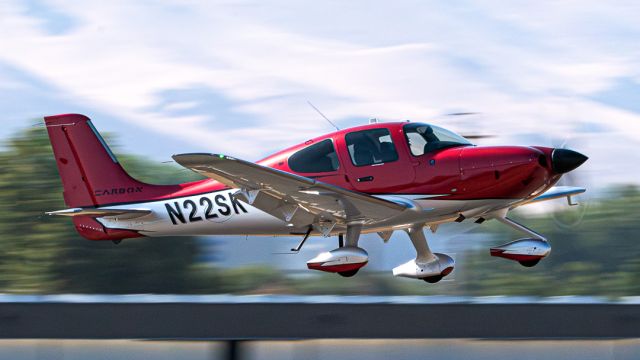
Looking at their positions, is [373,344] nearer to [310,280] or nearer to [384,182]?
[384,182]

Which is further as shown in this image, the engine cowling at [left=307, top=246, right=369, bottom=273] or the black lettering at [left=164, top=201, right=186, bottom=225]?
the black lettering at [left=164, top=201, right=186, bottom=225]

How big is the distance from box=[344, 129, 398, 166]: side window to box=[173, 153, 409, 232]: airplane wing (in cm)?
58

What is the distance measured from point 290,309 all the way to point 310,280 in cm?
3194

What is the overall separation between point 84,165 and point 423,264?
5655mm

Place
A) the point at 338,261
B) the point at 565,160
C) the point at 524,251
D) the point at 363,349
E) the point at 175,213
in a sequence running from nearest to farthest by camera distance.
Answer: the point at 565,160 < the point at 338,261 < the point at 524,251 < the point at 363,349 < the point at 175,213

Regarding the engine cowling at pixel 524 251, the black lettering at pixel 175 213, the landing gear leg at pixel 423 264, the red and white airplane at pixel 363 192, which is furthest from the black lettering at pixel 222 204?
the engine cowling at pixel 524 251

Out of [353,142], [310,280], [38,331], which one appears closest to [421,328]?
[353,142]

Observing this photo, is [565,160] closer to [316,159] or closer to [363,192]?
[363,192]

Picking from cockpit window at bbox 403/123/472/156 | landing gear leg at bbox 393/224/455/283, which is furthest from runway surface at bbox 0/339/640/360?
cockpit window at bbox 403/123/472/156

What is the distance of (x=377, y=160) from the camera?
12.1m

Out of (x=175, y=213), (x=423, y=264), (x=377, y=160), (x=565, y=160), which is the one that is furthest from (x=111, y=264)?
(x=565, y=160)

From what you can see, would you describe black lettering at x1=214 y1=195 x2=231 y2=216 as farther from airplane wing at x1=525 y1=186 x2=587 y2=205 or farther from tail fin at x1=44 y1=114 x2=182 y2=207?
airplane wing at x1=525 y1=186 x2=587 y2=205

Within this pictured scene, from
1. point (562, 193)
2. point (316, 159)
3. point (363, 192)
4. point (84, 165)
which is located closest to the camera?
point (363, 192)

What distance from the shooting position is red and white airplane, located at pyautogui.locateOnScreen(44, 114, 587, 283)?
1163 cm
